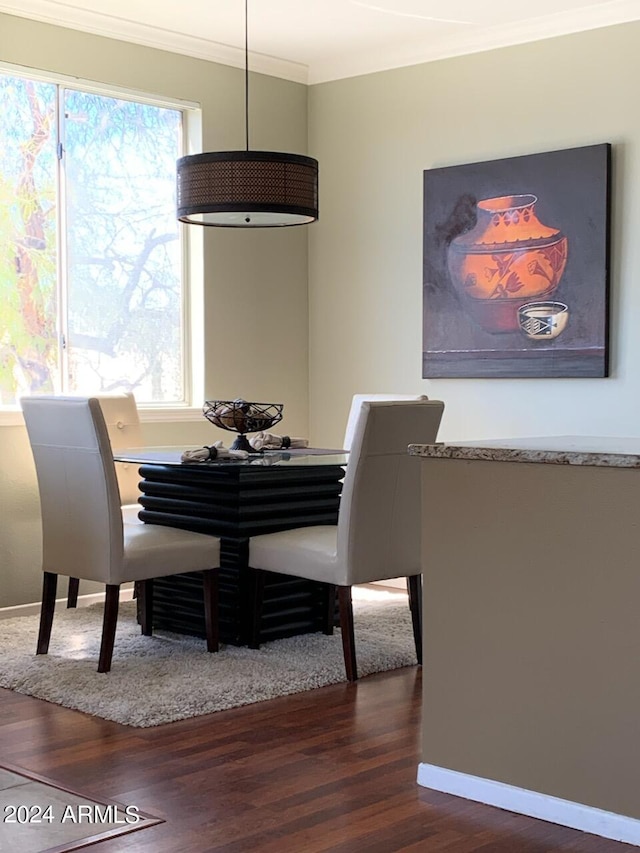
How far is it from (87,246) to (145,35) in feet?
3.50

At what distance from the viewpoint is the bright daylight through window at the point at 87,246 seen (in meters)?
5.36

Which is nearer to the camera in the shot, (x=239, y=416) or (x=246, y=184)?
(x=246, y=184)

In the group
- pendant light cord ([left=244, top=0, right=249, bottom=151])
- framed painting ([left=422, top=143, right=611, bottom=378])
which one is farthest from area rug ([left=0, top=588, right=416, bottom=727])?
pendant light cord ([left=244, top=0, right=249, bottom=151])

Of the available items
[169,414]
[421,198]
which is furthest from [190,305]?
[421,198]

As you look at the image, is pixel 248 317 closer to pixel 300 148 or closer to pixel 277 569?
pixel 300 148

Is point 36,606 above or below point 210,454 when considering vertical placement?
below

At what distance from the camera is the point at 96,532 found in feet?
13.7

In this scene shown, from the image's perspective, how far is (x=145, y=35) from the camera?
5.69 m

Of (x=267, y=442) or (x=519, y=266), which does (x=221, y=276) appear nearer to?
(x=267, y=442)

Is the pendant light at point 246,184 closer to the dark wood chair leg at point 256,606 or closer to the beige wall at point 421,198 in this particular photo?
the dark wood chair leg at point 256,606

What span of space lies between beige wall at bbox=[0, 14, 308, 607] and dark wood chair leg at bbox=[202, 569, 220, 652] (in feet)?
4.30

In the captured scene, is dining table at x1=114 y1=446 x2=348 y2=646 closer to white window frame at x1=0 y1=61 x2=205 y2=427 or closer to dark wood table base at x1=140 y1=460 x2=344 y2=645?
dark wood table base at x1=140 y1=460 x2=344 y2=645

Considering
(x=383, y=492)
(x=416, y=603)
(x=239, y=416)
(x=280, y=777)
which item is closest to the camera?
(x=280, y=777)

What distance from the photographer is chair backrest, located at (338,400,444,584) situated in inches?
161
